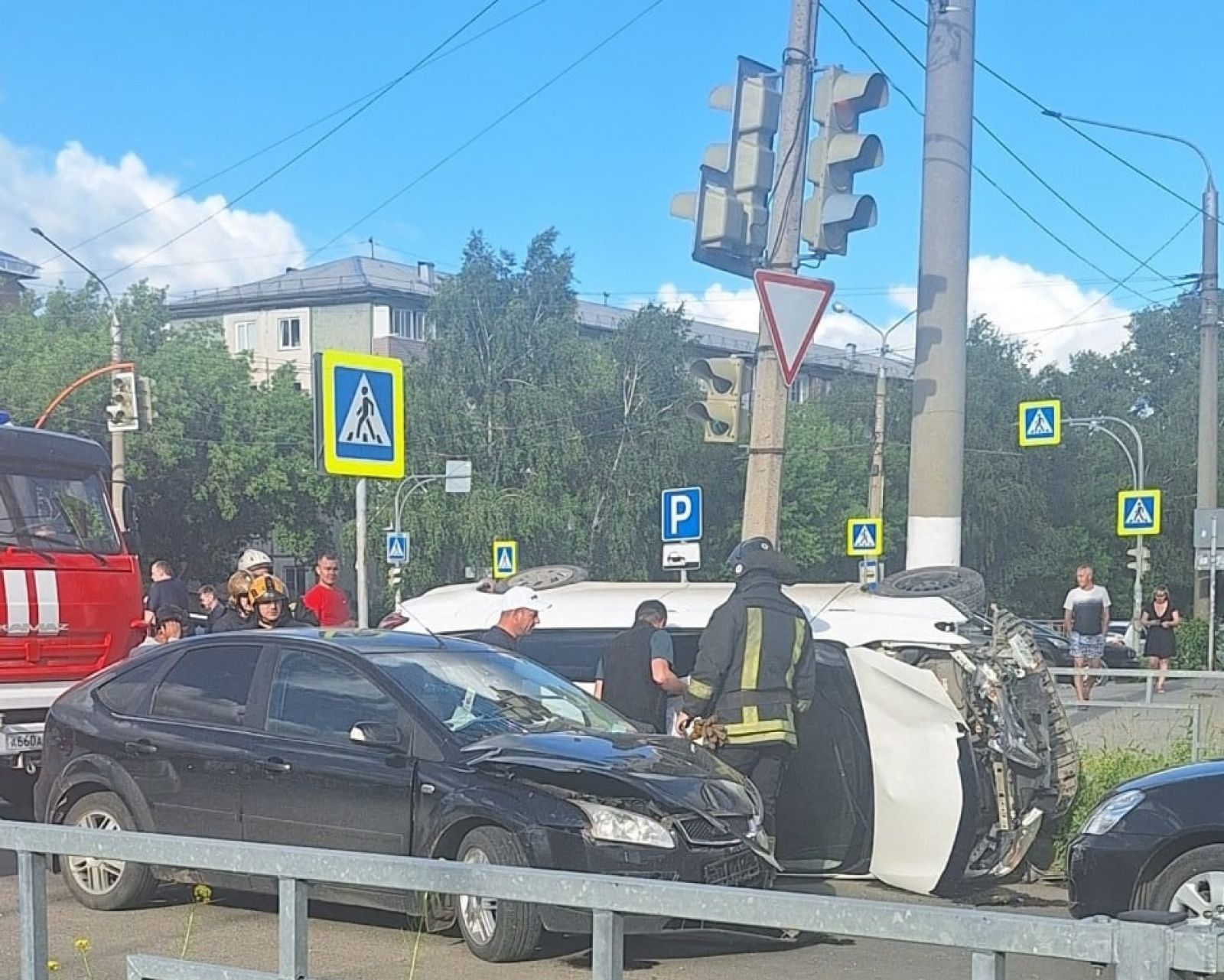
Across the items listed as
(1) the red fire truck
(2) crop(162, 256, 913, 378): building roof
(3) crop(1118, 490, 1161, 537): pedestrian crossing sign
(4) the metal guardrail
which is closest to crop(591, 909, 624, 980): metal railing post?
(4) the metal guardrail

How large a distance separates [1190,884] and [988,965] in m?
4.78

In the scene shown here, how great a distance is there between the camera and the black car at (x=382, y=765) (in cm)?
662

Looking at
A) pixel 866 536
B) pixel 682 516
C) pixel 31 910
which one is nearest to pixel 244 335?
pixel 866 536

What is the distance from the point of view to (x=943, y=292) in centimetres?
1009

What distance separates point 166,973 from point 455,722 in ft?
12.2

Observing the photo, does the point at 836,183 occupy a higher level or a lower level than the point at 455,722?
higher

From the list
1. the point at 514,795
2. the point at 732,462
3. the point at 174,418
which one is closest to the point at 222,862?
the point at 514,795

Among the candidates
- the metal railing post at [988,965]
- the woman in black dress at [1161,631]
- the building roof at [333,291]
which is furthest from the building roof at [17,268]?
the metal railing post at [988,965]

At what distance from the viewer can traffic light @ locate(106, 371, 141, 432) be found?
25031mm

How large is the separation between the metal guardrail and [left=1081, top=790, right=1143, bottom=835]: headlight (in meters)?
4.58

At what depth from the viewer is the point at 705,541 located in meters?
60.9

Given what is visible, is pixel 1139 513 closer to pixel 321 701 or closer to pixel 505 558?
pixel 505 558

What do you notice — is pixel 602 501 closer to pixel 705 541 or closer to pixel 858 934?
pixel 705 541

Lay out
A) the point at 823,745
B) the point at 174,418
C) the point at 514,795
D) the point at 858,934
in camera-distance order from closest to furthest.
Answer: the point at 858,934 < the point at 514,795 < the point at 823,745 < the point at 174,418
